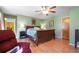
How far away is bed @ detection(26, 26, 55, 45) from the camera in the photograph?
155 centimetres

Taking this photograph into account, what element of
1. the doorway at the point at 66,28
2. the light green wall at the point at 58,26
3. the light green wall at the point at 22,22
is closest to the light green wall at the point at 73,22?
the doorway at the point at 66,28

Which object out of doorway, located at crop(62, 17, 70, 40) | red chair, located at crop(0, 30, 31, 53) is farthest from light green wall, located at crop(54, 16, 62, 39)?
red chair, located at crop(0, 30, 31, 53)

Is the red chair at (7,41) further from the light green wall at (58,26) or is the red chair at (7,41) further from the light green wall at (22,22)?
the light green wall at (58,26)

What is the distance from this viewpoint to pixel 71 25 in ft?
4.78


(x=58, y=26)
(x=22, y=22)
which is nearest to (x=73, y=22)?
(x=58, y=26)

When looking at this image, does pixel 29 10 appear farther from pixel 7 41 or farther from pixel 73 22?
pixel 73 22

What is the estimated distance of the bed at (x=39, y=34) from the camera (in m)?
1.55

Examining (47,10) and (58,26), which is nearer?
(47,10)

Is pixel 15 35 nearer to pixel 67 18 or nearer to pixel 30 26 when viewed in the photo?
pixel 30 26

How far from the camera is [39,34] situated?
1630 mm
